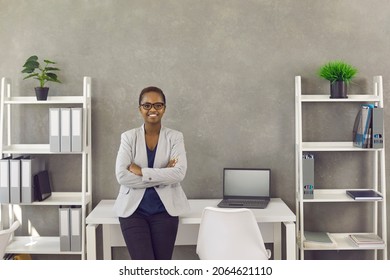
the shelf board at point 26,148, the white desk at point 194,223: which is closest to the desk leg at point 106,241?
the white desk at point 194,223

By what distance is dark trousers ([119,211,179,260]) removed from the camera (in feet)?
9.19

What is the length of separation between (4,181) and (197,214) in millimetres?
1415

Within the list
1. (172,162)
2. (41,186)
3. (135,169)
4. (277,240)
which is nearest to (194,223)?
(172,162)

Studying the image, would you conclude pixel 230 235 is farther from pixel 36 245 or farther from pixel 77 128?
pixel 36 245

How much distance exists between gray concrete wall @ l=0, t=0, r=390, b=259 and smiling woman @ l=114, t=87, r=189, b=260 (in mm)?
588

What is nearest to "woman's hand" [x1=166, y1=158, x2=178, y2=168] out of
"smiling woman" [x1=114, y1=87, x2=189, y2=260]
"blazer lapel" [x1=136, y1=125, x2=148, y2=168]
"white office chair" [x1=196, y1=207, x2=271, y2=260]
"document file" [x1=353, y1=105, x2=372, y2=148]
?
"smiling woman" [x1=114, y1=87, x2=189, y2=260]

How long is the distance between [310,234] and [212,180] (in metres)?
0.86

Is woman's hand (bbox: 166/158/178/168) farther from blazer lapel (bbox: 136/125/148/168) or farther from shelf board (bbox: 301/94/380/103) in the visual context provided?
shelf board (bbox: 301/94/380/103)

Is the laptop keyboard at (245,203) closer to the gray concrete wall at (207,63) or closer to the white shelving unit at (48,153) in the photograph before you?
the gray concrete wall at (207,63)

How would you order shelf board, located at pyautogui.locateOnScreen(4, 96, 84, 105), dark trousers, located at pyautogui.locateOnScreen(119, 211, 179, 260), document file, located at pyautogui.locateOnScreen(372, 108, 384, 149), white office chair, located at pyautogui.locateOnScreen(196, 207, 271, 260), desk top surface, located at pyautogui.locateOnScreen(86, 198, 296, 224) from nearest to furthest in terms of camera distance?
white office chair, located at pyautogui.locateOnScreen(196, 207, 271, 260)
dark trousers, located at pyautogui.locateOnScreen(119, 211, 179, 260)
desk top surface, located at pyautogui.locateOnScreen(86, 198, 296, 224)
document file, located at pyautogui.locateOnScreen(372, 108, 384, 149)
shelf board, located at pyautogui.locateOnScreen(4, 96, 84, 105)

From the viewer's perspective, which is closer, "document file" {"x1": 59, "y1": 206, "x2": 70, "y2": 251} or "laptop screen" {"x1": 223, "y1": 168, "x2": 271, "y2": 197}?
"document file" {"x1": 59, "y1": 206, "x2": 70, "y2": 251}

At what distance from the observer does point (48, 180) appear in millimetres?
3549
